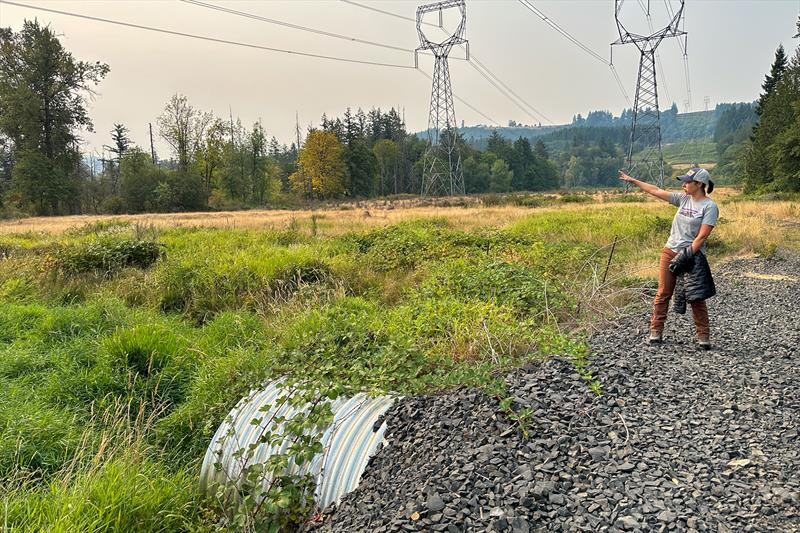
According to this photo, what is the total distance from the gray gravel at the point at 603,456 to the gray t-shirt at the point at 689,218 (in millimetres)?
1359

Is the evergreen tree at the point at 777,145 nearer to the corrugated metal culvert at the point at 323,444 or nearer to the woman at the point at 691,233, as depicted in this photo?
the woman at the point at 691,233

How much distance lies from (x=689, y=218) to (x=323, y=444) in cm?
454

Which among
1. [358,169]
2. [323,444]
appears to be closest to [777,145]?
[323,444]

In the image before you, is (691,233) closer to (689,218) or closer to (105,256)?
(689,218)

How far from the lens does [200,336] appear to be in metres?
7.46

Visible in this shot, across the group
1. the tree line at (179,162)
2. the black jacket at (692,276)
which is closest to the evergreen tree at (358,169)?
the tree line at (179,162)

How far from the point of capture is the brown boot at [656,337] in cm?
546

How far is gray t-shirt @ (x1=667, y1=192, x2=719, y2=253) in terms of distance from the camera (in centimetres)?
510

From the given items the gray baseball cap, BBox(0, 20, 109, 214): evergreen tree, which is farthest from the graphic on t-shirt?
BBox(0, 20, 109, 214): evergreen tree

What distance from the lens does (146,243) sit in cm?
1260

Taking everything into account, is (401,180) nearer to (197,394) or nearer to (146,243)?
(146,243)

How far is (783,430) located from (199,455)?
199 inches

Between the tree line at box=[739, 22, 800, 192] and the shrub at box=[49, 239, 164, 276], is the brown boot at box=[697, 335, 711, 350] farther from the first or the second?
the tree line at box=[739, 22, 800, 192]

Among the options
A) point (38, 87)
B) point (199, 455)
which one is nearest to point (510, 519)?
point (199, 455)
